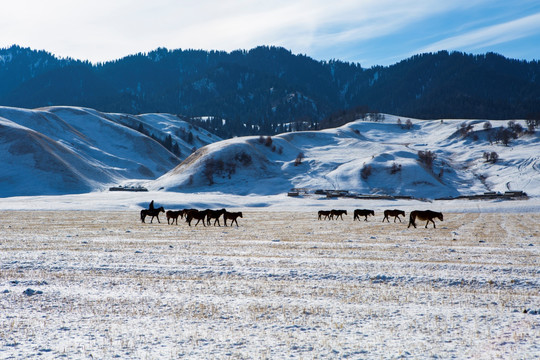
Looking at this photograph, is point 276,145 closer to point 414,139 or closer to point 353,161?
point 353,161

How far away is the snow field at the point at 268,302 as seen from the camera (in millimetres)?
7398

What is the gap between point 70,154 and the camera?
125500 mm

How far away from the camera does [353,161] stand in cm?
10769

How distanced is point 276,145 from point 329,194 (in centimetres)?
4613

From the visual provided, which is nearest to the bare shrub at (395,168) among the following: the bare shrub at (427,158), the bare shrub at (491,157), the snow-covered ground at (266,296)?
the bare shrub at (427,158)

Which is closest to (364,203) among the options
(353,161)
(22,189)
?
(353,161)

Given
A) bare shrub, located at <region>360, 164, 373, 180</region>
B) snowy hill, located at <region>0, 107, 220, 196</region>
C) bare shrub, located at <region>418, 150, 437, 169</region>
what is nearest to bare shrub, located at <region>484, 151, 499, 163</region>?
bare shrub, located at <region>418, 150, 437, 169</region>

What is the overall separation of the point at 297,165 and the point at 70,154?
70.3 metres

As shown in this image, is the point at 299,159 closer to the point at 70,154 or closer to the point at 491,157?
the point at 491,157

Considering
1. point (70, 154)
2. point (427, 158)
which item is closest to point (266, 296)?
point (427, 158)

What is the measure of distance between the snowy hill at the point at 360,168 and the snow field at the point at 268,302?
72215mm

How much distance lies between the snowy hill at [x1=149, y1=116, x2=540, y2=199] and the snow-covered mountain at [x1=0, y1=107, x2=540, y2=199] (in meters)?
0.23

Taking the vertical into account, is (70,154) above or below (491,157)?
above

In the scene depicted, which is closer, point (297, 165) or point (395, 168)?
point (395, 168)
